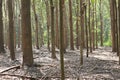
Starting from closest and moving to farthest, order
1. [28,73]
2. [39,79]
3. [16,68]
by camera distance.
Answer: [39,79] < [28,73] < [16,68]

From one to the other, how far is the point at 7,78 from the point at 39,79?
41.3 inches

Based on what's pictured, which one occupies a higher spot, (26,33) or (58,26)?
(26,33)

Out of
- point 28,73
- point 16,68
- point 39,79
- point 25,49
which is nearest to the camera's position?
point 39,79

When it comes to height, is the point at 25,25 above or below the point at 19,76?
above

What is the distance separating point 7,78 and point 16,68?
152 centimetres

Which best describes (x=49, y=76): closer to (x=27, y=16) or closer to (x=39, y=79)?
(x=39, y=79)

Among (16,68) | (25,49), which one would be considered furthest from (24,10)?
(16,68)

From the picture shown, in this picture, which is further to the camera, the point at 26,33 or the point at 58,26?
the point at 58,26

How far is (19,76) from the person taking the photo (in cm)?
711

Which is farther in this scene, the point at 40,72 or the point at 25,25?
the point at 25,25

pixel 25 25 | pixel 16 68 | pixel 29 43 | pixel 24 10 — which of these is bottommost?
pixel 16 68

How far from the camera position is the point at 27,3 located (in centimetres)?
943

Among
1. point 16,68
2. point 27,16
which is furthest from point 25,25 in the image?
point 16,68

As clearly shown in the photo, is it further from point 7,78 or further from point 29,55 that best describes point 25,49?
point 7,78
